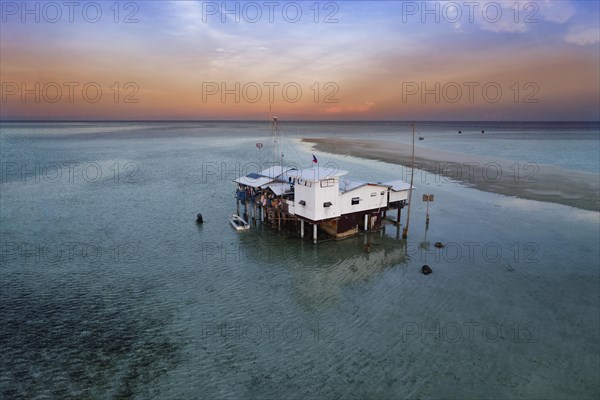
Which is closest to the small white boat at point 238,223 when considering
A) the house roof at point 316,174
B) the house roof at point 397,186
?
the house roof at point 316,174

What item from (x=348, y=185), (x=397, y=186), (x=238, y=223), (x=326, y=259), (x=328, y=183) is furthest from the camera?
(x=238, y=223)

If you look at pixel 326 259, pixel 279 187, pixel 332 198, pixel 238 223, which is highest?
pixel 279 187

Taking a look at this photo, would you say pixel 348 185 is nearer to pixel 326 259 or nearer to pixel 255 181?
pixel 326 259

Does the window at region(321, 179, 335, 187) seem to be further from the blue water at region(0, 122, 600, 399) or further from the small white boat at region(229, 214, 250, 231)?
the small white boat at region(229, 214, 250, 231)

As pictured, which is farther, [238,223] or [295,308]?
[238,223]

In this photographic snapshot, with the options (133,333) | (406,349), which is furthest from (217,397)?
(406,349)

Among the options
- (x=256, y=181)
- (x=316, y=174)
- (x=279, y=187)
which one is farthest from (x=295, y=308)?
(x=256, y=181)
